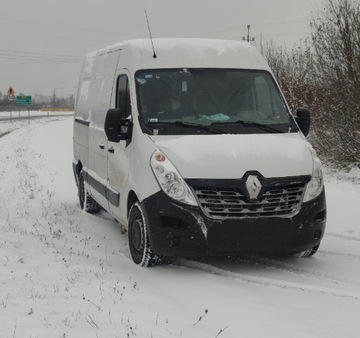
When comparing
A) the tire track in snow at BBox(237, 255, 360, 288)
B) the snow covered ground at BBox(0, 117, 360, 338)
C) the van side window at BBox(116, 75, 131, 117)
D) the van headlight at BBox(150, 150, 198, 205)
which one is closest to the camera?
A: the snow covered ground at BBox(0, 117, 360, 338)

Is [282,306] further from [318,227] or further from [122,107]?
[122,107]

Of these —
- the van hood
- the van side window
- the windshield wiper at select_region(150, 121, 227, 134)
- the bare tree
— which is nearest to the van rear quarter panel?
the van side window

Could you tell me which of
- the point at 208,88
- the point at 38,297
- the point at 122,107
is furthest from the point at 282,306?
the point at 122,107

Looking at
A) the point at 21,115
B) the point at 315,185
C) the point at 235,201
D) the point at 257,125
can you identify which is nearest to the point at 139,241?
the point at 235,201

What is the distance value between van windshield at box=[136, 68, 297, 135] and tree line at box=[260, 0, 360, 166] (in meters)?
8.25

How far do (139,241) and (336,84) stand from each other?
10.4 metres

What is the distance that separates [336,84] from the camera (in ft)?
47.3

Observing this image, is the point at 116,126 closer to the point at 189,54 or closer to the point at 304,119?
the point at 189,54

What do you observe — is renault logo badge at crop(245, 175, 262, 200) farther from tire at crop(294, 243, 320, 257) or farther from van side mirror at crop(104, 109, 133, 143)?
van side mirror at crop(104, 109, 133, 143)

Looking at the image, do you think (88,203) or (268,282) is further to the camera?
(88,203)

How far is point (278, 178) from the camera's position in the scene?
523cm

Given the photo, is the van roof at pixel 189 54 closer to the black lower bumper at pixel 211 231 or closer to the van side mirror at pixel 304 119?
the van side mirror at pixel 304 119

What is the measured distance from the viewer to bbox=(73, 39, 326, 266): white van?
16.9 ft

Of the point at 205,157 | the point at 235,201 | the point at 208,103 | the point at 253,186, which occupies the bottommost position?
the point at 235,201
